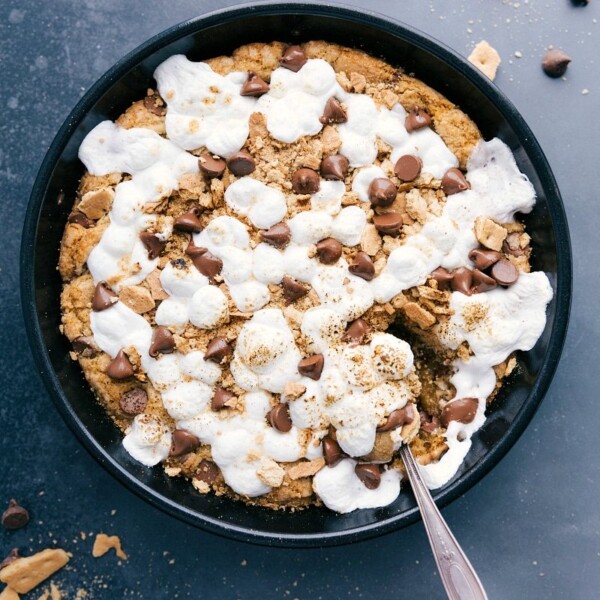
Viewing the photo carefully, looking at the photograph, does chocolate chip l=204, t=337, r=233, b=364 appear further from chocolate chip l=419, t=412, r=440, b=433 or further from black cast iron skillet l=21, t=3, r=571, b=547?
chocolate chip l=419, t=412, r=440, b=433

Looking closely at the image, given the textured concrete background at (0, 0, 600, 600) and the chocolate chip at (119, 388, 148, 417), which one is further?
the textured concrete background at (0, 0, 600, 600)

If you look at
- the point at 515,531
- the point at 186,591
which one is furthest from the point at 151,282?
the point at 515,531

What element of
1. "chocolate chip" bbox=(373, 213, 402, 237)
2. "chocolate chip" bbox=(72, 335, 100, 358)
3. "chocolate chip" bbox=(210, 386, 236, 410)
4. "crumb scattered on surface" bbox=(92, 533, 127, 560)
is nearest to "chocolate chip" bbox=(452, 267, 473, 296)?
"chocolate chip" bbox=(373, 213, 402, 237)

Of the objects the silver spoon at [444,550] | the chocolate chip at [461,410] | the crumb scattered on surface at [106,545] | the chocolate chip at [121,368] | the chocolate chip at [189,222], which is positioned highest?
the chocolate chip at [189,222]

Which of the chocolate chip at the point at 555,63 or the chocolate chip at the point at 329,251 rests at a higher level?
the chocolate chip at the point at 555,63

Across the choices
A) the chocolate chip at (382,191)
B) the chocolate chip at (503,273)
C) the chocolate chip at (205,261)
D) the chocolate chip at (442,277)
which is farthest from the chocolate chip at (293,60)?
the chocolate chip at (503,273)

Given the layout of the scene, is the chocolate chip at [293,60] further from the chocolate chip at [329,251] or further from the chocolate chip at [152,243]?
the chocolate chip at [152,243]

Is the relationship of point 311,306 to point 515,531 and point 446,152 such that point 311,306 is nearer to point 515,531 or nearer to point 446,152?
point 446,152

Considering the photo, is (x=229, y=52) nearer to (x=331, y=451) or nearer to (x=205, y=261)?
(x=205, y=261)
